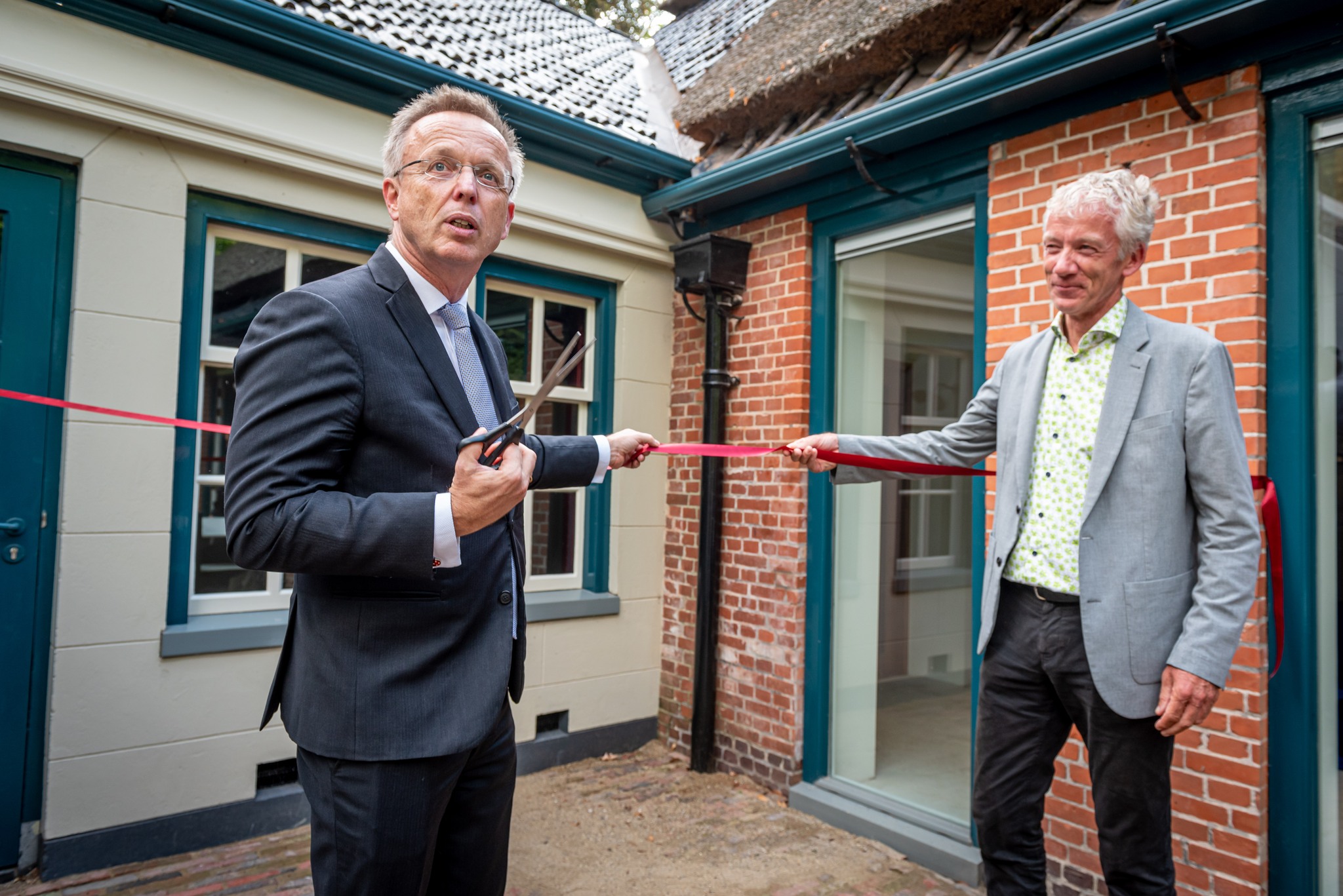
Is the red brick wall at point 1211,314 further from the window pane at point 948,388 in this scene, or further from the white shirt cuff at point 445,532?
the white shirt cuff at point 445,532

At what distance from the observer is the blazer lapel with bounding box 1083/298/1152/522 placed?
218cm

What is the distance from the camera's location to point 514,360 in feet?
16.3

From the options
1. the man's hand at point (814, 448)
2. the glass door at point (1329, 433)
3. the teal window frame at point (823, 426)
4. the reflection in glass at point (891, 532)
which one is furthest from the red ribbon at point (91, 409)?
the glass door at point (1329, 433)

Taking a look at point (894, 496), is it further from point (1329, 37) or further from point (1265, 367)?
point (1329, 37)

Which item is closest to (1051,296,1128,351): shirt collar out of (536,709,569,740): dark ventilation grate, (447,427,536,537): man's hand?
(447,427,536,537): man's hand

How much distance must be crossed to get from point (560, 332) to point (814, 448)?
2.77m

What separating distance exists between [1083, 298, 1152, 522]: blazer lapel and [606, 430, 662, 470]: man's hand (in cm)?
118

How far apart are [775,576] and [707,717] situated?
3.12 ft

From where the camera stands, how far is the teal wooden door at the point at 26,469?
3.33 meters

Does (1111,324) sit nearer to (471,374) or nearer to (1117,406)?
(1117,406)

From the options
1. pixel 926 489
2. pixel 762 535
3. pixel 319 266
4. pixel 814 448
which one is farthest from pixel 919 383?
pixel 319 266

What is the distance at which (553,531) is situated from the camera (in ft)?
16.8

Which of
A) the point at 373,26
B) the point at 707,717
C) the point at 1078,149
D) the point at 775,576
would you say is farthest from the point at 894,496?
the point at 373,26

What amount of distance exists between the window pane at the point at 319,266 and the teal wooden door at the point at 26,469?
102 cm
